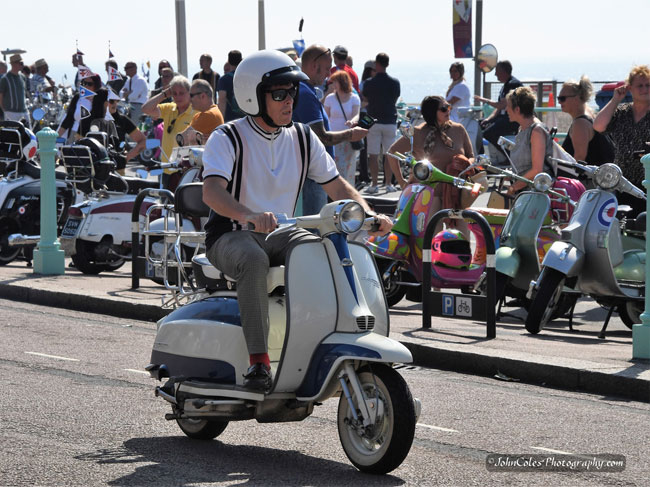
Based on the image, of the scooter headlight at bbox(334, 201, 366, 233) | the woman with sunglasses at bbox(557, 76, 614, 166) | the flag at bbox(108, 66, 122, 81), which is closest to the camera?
the scooter headlight at bbox(334, 201, 366, 233)

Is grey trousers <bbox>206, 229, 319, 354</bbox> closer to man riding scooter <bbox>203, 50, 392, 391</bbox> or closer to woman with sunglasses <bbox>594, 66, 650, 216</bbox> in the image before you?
man riding scooter <bbox>203, 50, 392, 391</bbox>

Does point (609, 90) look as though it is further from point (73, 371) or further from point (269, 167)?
point (269, 167)

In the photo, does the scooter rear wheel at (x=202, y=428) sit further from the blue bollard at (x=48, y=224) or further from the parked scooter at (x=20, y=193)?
the parked scooter at (x=20, y=193)

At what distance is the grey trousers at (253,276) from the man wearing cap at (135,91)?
67.8 feet

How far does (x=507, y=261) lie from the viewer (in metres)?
10.3

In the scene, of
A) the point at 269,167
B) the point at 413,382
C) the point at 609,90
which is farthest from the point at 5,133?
the point at 269,167

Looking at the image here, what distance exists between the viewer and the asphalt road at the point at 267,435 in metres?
5.67

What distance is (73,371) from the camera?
27.2ft

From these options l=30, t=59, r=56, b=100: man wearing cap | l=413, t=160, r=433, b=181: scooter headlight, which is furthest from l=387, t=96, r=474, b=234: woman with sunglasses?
l=30, t=59, r=56, b=100: man wearing cap

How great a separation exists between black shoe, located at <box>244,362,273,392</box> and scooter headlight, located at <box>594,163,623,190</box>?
14.7 ft

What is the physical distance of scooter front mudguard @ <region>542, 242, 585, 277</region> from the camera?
959cm

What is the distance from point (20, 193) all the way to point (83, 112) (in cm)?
170

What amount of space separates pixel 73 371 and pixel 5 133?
7307 millimetres

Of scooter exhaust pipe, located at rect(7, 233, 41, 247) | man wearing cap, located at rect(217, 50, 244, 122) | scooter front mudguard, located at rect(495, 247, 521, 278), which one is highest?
man wearing cap, located at rect(217, 50, 244, 122)
